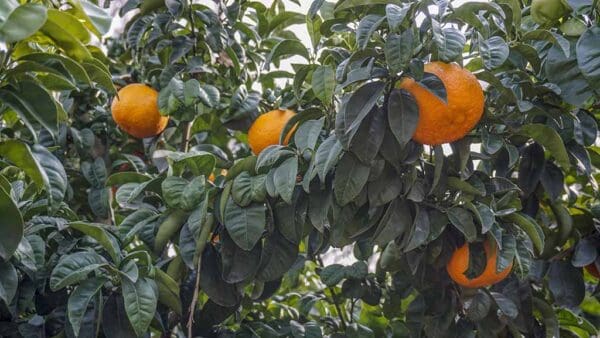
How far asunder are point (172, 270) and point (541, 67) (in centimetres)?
77

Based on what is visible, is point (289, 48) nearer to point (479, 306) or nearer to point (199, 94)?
point (199, 94)

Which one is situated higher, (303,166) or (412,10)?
(412,10)

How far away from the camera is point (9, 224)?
3.72ft

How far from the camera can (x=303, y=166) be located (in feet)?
4.62

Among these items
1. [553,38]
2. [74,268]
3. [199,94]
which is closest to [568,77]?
[553,38]

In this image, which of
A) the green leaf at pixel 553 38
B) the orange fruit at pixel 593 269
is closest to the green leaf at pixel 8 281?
the green leaf at pixel 553 38

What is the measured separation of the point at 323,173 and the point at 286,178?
0.09 m

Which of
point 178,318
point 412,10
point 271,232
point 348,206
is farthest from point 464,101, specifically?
point 178,318

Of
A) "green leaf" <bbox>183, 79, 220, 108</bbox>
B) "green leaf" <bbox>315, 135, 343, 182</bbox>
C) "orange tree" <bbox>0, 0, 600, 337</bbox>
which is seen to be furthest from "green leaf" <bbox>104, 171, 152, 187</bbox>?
"green leaf" <bbox>315, 135, 343, 182</bbox>

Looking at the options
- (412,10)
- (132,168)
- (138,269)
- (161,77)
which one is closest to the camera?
(412,10)

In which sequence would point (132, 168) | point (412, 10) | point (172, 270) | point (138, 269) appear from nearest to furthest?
point (412, 10)
point (138, 269)
point (172, 270)
point (132, 168)

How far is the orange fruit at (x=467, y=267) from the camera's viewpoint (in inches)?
57.2

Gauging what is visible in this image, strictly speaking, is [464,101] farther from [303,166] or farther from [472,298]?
[472,298]

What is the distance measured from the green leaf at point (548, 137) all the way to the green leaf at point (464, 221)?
174mm
